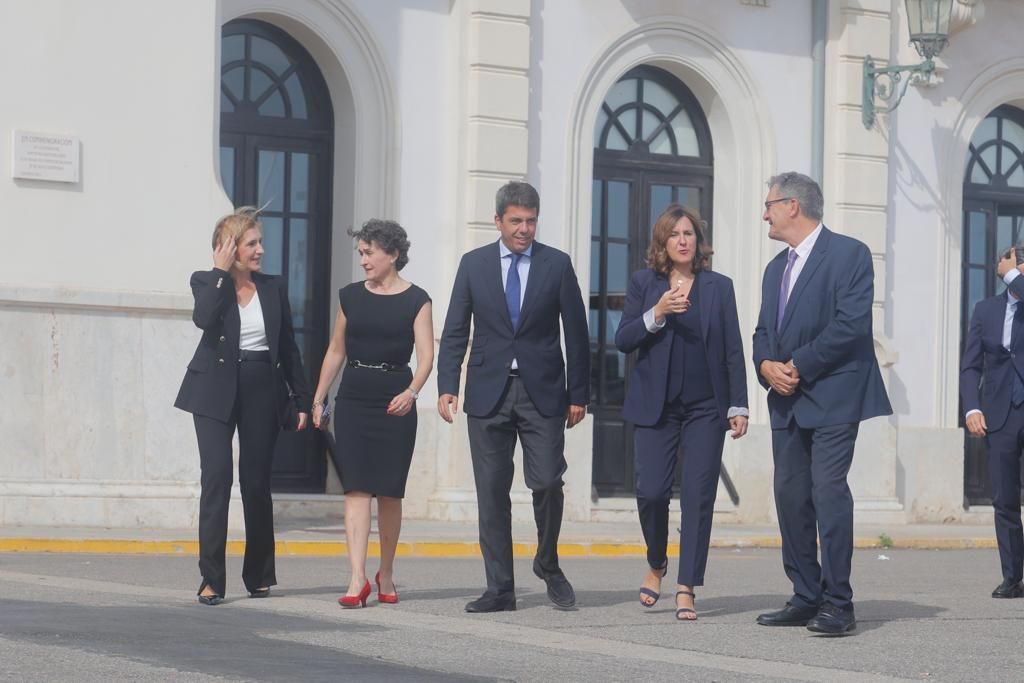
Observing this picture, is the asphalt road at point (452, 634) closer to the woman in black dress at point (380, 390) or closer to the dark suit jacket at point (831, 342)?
the woman in black dress at point (380, 390)

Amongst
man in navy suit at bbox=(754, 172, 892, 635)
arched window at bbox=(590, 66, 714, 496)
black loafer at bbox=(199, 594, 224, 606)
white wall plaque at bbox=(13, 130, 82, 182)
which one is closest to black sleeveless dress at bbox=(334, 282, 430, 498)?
black loafer at bbox=(199, 594, 224, 606)

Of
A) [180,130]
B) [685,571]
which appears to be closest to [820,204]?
[685,571]

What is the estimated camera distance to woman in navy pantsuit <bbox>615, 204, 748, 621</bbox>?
30.1 ft

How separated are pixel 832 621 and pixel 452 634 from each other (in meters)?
1.55

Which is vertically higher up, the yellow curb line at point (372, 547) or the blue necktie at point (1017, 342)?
the blue necktie at point (1017, 342)

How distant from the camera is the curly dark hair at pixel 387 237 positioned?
9.68m

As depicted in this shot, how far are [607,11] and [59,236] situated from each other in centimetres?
576

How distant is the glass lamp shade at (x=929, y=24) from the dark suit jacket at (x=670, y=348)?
33.3 feet

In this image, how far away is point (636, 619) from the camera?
29.7ft

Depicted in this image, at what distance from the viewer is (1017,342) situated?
11.1 metres

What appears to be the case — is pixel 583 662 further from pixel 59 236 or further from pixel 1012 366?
pixel 59 236

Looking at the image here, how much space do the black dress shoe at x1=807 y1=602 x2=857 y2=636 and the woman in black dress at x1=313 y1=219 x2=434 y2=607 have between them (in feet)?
6.90

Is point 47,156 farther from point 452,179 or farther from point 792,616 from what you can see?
point 792,616

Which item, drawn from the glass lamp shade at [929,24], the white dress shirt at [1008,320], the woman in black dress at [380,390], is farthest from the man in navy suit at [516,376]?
the glass lamp shade at [929,24]
